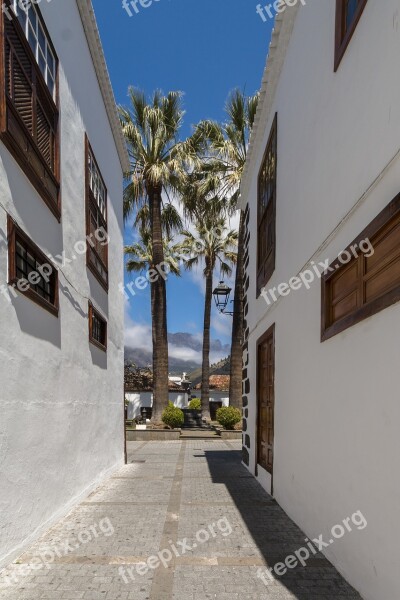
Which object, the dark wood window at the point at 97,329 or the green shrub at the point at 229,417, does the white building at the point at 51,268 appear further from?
the green shrub at the point at 229,417

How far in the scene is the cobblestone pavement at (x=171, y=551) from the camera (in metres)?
3.44

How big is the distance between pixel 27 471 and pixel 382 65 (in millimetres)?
4898

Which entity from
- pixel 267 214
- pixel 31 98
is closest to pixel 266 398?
pixel 267 214

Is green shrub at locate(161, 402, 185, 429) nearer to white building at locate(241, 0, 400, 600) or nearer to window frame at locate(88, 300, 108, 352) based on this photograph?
window frame at locate(88, 300, 108, 352)

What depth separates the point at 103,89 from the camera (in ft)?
27.5

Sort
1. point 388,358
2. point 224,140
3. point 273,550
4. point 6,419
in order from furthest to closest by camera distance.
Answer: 1. point 224,140
2. point 273,550
3. point 6,419
4. point 388,358

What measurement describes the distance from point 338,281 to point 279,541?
2.87 metres

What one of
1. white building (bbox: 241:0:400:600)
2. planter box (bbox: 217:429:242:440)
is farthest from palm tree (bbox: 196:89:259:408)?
white building (bbox: 241:0:400:600)

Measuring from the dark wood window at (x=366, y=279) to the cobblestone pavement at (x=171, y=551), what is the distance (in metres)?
2.22

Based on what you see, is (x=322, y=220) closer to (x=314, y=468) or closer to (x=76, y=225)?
(x=314, y=468)

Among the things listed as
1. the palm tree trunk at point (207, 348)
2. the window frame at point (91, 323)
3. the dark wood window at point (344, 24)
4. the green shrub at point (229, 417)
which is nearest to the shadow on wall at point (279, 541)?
the window frame at point (91, 323)

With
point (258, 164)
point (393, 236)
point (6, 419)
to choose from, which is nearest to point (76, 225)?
point (6, 419)

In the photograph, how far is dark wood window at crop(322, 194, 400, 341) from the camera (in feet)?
9.71

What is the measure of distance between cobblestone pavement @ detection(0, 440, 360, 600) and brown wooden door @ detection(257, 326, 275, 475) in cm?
66
